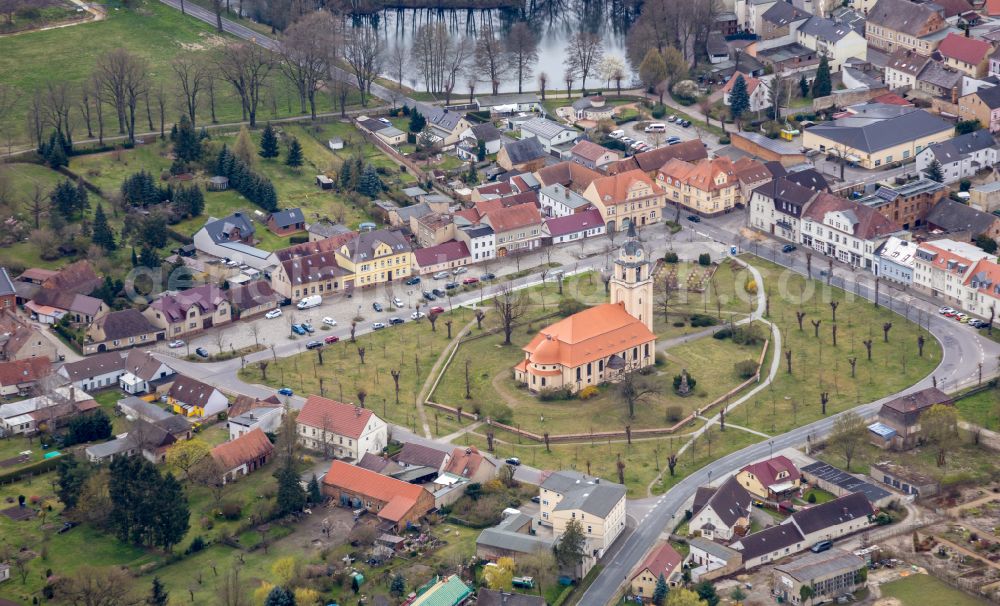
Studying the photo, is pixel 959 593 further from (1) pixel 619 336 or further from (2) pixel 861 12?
(2) pixel 861 12

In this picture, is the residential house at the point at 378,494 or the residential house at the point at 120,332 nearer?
the residential house at the point at 378,494

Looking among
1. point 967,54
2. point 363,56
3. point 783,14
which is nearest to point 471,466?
point 363,56

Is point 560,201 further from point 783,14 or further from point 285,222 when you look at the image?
point 783,14

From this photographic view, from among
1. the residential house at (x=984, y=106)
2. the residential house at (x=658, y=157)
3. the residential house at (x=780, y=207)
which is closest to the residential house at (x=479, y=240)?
the residential house at (x=658, y=157)

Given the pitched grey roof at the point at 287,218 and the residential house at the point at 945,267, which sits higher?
the residential house at the point at 945,267

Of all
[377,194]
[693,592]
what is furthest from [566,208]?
[693,592]

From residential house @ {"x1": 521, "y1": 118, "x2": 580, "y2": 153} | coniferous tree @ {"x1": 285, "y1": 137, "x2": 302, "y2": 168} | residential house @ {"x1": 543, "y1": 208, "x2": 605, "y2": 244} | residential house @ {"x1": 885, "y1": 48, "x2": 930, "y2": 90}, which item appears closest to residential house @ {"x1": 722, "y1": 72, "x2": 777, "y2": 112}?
residential house @ {"x1": 885, "y1": 48, "x2": 930, "y2": 90}

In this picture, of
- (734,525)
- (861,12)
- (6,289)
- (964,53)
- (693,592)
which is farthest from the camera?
(861,12)

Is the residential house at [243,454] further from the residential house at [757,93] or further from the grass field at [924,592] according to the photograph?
the residential house at [757,93]
